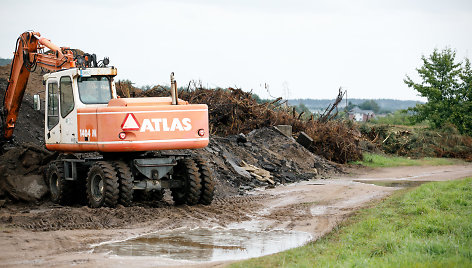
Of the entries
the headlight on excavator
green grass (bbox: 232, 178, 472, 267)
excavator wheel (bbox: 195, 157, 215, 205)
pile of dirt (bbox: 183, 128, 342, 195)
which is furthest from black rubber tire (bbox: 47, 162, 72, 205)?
green grass (bbox: 232, 178, 472, 267)

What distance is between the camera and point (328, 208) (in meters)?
15.5

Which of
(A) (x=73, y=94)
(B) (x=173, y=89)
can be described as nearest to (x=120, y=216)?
(B) (x=173, y=89)

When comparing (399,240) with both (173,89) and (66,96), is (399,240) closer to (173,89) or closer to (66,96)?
(173,89)

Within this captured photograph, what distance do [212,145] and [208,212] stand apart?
8071mm

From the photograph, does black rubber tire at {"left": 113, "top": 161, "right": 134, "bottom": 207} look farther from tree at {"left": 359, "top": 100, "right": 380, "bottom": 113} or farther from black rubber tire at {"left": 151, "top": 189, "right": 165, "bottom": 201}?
tree at {"left": 359, "top": 100, "right": 380, "bottom": 113}

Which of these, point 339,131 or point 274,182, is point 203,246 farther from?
point 339,131

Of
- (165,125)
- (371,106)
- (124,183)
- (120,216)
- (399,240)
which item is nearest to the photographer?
(399,240)

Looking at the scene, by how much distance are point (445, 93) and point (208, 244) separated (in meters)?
29.9

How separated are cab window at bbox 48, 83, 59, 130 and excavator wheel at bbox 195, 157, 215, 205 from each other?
3.88m

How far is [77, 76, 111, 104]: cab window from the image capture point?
1524cm

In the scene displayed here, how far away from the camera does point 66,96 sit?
50.9 feet

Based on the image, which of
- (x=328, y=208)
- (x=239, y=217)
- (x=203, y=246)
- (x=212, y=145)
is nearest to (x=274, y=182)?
(x=212, y=145)

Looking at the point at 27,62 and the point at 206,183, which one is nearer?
the point at 206,183

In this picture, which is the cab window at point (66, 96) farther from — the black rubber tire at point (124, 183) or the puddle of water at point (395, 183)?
the puddle of water at point (395, 183)
